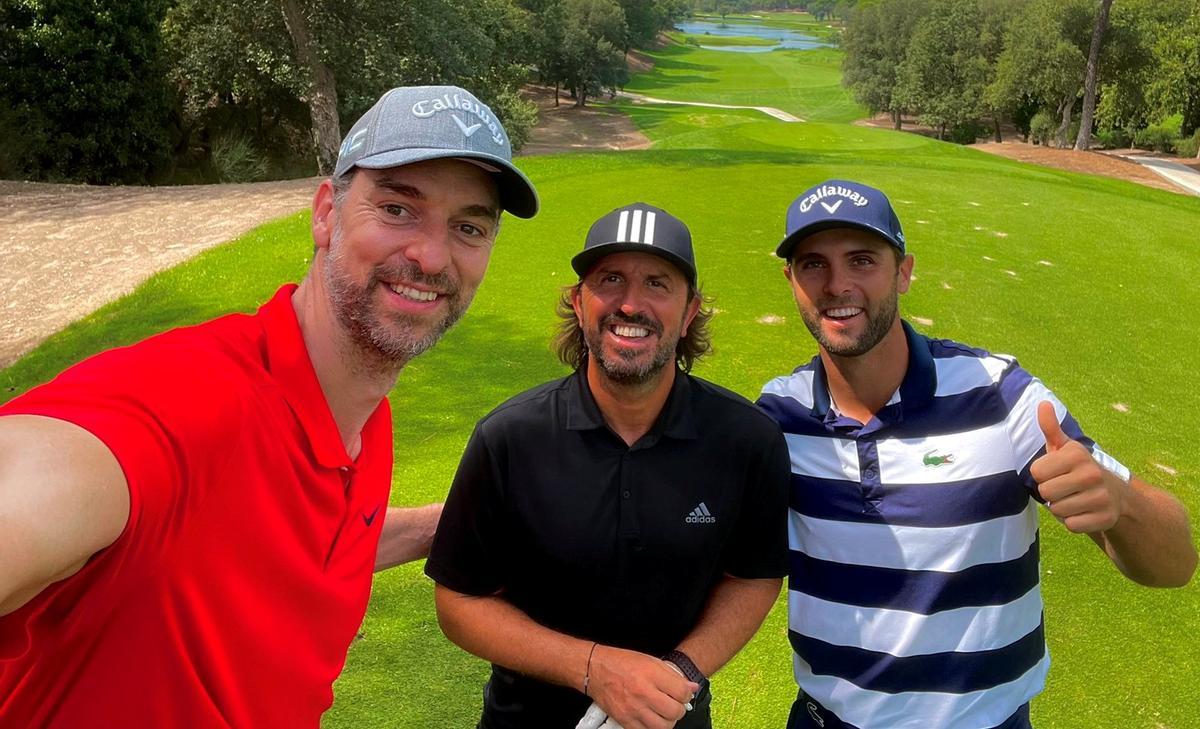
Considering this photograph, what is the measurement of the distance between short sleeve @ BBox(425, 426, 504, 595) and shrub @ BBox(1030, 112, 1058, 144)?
36.6 metres

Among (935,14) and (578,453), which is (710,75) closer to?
(935,14)

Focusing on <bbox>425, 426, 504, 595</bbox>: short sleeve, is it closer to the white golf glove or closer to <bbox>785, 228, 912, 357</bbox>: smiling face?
the white golf glove

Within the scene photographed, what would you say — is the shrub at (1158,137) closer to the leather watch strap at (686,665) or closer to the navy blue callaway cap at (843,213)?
the navy blue callaway cap at (843,213)

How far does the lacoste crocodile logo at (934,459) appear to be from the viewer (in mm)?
1860

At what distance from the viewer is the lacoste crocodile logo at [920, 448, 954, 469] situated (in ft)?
6.10

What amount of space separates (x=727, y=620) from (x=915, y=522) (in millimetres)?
510

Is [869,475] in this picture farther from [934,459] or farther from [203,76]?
[203,76]

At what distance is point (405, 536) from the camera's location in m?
2.01

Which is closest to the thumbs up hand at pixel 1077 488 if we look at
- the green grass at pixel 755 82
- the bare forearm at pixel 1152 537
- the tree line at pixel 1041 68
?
the bare forearm at pixel 1152 537

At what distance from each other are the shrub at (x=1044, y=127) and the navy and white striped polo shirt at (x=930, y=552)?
35946 millimetres

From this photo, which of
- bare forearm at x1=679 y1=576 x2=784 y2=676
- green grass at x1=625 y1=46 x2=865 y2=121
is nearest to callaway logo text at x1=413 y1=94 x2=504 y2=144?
bare forearm at x1=679 y1=576 x2=784 y2=676

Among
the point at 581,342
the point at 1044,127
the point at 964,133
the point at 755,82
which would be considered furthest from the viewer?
the point at 755,82

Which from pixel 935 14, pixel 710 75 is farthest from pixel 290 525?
pixel 710 75

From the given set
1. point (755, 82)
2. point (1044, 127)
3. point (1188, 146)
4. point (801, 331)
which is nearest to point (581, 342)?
point (801, 331)
